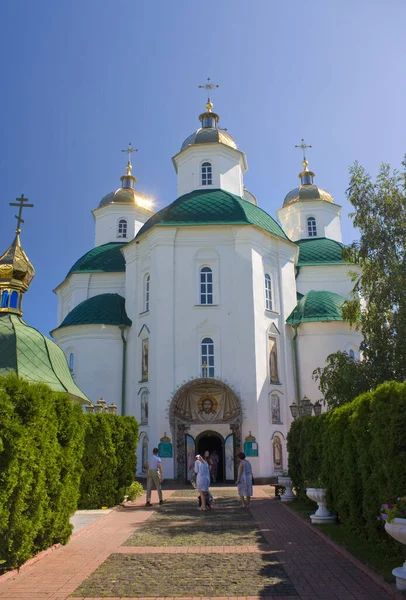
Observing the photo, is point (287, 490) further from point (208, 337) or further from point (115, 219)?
point (115, 219)

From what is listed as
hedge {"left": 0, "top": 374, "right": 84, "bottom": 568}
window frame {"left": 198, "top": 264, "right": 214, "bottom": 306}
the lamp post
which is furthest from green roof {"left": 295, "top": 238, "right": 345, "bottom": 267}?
hedge {"left": 0, "top": 374, "right": 84, "bottom": 568}

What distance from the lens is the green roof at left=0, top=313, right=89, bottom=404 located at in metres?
13.0

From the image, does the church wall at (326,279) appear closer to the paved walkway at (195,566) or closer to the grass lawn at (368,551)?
the paved walkway at (195,566)

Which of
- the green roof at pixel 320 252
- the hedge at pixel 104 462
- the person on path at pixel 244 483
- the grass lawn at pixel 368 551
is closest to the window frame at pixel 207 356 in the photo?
the hedge at pixel 104 462

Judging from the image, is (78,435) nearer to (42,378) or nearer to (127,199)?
(42,378)

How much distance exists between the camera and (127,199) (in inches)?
1480

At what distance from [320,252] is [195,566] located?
28.2 meters

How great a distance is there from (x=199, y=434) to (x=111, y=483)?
32.0ft

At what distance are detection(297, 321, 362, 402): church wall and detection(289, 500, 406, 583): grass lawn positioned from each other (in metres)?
15.7

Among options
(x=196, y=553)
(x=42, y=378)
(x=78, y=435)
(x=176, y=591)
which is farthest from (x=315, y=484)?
(x=42, y=378)

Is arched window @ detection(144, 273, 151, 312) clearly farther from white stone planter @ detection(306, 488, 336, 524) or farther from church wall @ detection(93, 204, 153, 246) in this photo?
white stone planter @ detection(306, 488, 336, 524)

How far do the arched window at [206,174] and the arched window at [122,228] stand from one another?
8.86m

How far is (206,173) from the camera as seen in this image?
99.4 ft

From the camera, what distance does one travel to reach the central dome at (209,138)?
101 ft
